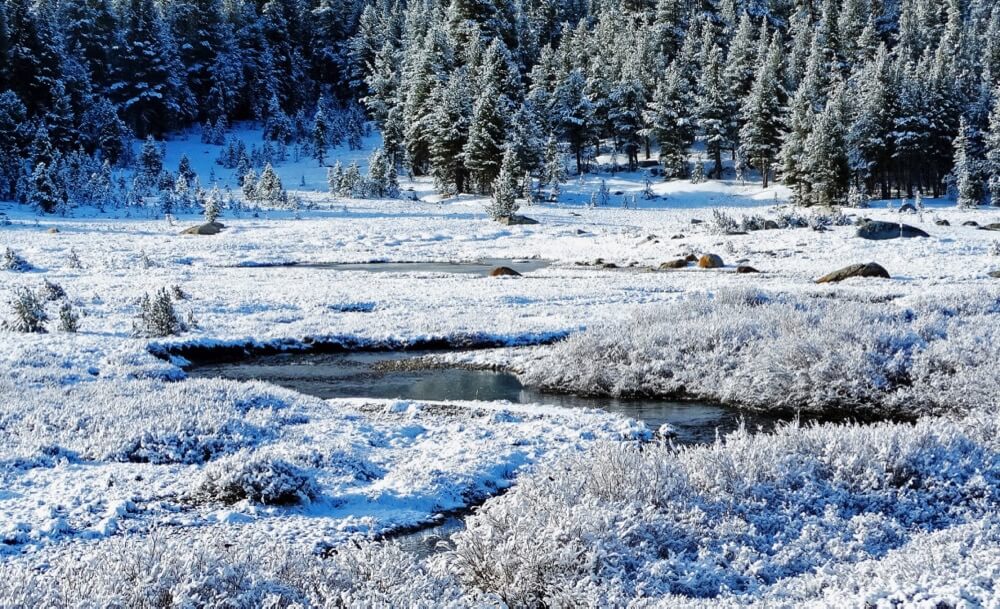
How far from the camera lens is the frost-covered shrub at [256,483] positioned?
8289mm

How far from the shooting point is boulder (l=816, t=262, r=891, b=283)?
2509cm

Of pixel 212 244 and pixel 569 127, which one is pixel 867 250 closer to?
pixel 212 244

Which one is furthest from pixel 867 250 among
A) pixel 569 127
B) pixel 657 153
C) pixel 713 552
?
pixel 657 153

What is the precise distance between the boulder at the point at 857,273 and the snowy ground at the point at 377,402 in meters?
1.21

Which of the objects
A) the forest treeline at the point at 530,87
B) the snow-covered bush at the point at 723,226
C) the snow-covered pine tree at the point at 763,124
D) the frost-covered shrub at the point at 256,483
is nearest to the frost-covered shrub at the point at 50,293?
the frost-covered shrub at the point at 256,483

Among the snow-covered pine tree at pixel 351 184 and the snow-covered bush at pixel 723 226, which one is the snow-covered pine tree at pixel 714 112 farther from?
the snow-covered bush at pixel 723 226

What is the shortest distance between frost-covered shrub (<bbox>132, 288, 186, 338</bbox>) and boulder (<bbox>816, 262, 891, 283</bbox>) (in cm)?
1979

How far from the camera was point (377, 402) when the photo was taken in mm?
12914

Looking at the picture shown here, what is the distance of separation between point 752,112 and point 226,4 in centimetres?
6663

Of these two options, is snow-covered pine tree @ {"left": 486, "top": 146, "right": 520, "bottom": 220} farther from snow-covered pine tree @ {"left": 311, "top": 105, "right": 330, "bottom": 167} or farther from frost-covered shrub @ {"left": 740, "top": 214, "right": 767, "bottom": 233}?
snow-covered pine tree @ {"left": 311, "top": 105, "right": 330, "bottom": 167}

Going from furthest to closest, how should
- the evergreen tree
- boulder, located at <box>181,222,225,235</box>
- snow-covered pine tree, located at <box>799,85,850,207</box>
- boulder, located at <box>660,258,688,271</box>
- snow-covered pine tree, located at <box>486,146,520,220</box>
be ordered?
1. snow-covered pine tree, located at <box>799,85,850,207</box>
2. the evergreen tree
3. snow-covered pine tree, located at <box>486,146,520,220</box>
4. boulder, located at <box>181,222,225,235</box>
5. boulder, located at <box>660,258,688,271</box>

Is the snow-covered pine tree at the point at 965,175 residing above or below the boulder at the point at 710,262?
above

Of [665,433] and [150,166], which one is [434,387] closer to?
[665,433]

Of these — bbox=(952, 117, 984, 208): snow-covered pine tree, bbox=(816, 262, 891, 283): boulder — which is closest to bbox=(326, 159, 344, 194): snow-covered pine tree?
bbox=(816, 262, 891, 283): boulder
